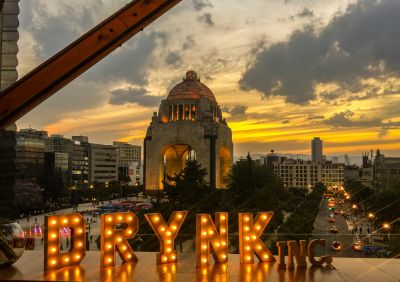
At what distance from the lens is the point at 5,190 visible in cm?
4656

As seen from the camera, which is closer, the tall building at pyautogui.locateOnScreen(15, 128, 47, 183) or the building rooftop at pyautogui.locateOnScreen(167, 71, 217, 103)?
the building rooftop at pyautogui.locateOnScreen(167, 71, 217, 103)

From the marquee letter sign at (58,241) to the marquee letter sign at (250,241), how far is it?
13.1 ft

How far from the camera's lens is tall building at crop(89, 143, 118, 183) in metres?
173

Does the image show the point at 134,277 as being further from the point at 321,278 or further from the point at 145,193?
the point at 145,193

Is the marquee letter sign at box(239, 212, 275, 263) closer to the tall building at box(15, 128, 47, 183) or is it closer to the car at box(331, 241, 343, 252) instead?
the car at box(331, 241, 343, 252)

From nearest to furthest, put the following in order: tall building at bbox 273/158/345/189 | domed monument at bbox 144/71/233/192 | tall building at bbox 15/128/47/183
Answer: domed monument at bbox 144/71/233/192 < tall building at bbox 15/128/47/183 < tall building at bbox 273/158/345/189

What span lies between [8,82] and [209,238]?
144 feet

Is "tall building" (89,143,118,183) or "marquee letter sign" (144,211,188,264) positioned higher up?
"tall building" (89,143,118,183)

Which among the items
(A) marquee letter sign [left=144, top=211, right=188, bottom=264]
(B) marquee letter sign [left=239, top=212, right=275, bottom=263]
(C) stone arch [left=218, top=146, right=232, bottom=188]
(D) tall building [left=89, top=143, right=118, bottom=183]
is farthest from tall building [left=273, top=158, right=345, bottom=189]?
(A) marquee letter sign [left=144, top=211, right=188, bottom=264]

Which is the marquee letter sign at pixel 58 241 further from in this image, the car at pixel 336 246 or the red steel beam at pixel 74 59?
the car at pixel 336 246

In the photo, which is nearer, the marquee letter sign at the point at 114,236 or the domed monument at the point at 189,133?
the marquee letter sign at the point at 114,236

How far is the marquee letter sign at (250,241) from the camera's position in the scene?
454 inches

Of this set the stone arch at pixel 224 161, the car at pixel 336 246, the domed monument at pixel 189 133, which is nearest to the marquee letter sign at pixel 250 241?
the car at pixel 336 246

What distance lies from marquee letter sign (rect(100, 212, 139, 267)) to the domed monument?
7396 cm
